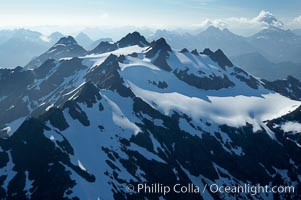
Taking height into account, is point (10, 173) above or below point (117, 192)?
above

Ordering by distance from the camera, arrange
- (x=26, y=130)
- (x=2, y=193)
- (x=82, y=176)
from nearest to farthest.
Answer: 1. (x=2, y=193)
2. (x=82, y=176)
3. (x=26, y=130)

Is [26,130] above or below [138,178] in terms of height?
above

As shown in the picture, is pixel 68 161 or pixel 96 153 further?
pixel 96 153

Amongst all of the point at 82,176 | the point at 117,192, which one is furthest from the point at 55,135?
the point at 117,192

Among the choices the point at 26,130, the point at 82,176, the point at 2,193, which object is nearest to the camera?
the point at 2,193

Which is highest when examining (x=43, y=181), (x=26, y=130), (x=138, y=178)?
(x=26, y=130)

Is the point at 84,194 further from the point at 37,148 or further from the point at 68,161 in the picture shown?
the point at 37,148

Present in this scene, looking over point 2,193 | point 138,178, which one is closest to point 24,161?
point 2,193

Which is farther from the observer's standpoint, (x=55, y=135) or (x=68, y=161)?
(x=55, y=135)

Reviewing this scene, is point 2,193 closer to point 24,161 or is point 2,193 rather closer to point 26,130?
point 24,161
